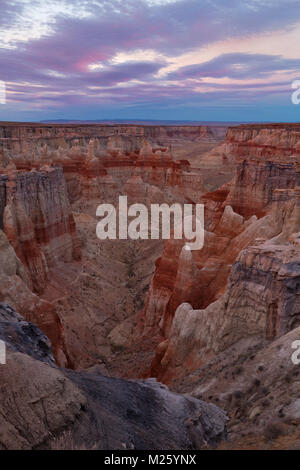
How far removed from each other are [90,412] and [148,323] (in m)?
16.7

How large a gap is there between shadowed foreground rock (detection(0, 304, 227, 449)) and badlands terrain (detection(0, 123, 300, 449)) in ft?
0.10

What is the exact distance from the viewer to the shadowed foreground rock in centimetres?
739

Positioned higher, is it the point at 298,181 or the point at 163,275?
the point at 298,181

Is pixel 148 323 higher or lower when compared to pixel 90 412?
lower

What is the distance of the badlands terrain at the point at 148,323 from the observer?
26.4ft

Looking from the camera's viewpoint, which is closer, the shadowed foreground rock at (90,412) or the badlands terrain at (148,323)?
the shadowed foreground rock at (90,412)

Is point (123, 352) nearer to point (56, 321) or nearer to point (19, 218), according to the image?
point (56, 321)

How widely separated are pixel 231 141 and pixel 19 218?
241ft

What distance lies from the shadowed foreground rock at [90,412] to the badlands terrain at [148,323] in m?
0.03

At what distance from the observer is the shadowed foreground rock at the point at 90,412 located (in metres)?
7.39

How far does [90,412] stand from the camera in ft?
26.6

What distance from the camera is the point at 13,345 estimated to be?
9977 millimetres

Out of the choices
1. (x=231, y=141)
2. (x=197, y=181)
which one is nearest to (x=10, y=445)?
(x=197, y=181)

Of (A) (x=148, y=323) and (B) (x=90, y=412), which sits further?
(A) (x=148, y=323)
